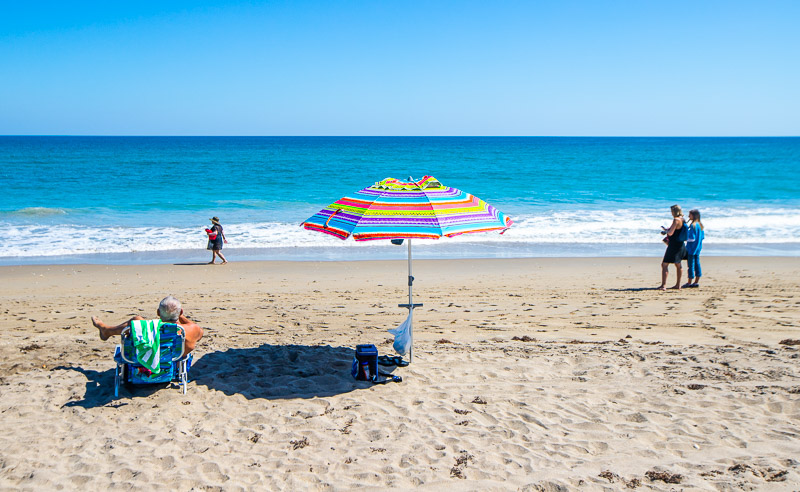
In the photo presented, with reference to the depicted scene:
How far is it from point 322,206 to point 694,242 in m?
18.6

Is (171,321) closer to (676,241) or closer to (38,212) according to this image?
(676,241)

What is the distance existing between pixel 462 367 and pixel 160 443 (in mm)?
3044

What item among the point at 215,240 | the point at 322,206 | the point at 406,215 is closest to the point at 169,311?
the point at 406,215

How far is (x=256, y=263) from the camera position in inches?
544

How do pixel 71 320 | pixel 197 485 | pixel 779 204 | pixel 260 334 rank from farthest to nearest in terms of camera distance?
pixel 779 204 → pixel 71 320 → pixel 260 334 → pixel 197 485

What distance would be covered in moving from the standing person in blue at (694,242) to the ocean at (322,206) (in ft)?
15.5

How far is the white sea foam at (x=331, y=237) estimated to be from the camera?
53.2 feet

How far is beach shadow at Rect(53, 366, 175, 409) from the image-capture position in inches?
205

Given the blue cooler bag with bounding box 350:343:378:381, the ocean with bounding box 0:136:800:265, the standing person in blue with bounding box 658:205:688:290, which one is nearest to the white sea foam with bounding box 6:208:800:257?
the ocean with bounding box 0:136:800:265

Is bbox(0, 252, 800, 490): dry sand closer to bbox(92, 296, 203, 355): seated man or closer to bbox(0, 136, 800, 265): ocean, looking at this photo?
bbox(92, 296, 203, 355): seated man

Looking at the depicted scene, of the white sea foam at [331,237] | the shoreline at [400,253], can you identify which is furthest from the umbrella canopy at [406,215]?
the white sea foam at [331,237]

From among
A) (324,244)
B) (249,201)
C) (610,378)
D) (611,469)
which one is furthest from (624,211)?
(611,469)

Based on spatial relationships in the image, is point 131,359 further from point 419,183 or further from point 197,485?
point 419,183

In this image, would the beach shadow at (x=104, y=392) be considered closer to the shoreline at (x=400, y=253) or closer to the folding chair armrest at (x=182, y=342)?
the folding chair armrest at (x=182, y=342)
